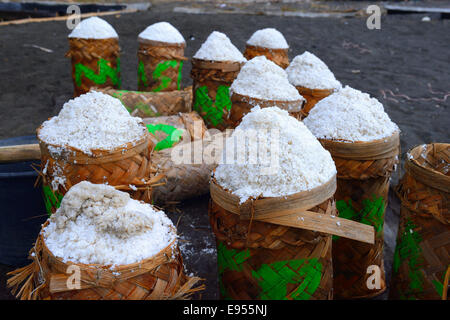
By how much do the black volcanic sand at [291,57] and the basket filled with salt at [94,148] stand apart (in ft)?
2.33

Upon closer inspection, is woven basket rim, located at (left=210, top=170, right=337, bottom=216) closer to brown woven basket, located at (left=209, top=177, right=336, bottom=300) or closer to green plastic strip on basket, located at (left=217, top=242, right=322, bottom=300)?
brown woven basket, located at (left=209, top=177, right=336, bottom=300)

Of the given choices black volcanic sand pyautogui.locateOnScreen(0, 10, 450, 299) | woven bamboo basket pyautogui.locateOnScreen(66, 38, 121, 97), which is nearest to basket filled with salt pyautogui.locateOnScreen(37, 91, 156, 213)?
black volcanic sand pyautogui.locateOnScreen(0, 10, 450, 299)

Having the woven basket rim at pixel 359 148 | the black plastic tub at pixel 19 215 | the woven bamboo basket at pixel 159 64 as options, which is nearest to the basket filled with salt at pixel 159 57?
the woven bamboo basket at pixel 159 64

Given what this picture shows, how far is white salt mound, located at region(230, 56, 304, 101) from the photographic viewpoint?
218cm

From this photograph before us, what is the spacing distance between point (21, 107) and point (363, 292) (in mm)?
4368

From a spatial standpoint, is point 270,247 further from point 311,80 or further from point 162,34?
point 162,34

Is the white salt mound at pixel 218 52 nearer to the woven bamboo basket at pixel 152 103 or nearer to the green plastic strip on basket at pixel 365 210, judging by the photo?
the woven bamboo basket at pixel 152 103

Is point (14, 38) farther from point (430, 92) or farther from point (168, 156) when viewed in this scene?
point (430, 92)

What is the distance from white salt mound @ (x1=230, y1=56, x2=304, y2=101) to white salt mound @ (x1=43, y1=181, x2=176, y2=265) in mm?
1225

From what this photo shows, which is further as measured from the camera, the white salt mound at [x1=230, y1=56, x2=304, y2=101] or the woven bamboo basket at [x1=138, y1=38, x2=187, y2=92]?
the woven bamboo basket at [x1=138, y1=38, x2=187, y2=92]

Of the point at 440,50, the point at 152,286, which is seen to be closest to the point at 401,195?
the point at 152,286

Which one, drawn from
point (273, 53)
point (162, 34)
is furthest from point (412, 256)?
point (162, 34)

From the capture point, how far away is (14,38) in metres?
7.09

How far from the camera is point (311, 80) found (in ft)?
8.14
